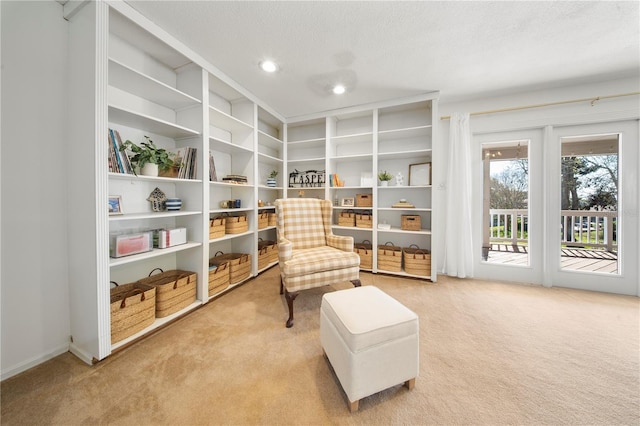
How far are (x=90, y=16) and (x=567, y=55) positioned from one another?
3.70 meters

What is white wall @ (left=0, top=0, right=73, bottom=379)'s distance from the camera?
48.9 inches

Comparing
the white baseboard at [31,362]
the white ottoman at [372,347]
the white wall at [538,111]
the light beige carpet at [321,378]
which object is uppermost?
the white wall at [538,111]

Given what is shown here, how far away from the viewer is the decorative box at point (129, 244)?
1526mm

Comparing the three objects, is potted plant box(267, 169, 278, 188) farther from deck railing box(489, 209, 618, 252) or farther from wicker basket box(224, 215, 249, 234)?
deck railing box(489, 209, 618, 252)

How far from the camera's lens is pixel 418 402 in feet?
3.62

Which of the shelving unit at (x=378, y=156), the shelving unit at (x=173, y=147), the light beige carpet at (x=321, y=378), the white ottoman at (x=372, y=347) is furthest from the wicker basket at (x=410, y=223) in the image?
the white ottoman at (x=372, y=347)

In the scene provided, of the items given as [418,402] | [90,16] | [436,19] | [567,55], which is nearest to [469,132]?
[567,55]

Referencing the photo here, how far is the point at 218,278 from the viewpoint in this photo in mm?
2248

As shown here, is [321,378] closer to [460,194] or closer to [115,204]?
[115,204]

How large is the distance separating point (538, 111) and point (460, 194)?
1.26 m

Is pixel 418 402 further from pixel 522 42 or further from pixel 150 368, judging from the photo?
pixel 522 42

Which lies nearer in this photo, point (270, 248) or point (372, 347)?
point (372, 347)

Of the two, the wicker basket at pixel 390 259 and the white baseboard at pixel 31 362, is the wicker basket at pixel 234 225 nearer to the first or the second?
the white baseboard at pixel 31 362

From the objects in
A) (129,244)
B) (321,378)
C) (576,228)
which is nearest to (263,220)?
(129,244)
